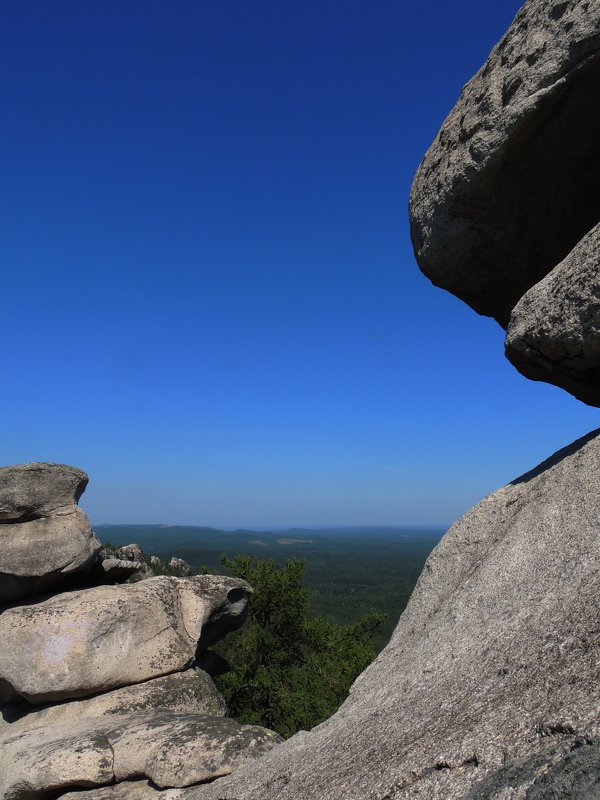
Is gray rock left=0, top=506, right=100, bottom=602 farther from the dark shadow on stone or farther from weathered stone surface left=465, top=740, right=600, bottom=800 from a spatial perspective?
weathered stone surface left=465, top=740, right=600, bottom=800

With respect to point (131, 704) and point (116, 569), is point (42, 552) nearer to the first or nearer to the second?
point (116, 569)

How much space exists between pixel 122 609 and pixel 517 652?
27.6 ft

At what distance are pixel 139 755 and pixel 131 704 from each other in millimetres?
2439

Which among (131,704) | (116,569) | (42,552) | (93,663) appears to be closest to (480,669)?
(131,704)

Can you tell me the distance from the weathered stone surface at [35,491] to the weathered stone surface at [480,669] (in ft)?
23.4

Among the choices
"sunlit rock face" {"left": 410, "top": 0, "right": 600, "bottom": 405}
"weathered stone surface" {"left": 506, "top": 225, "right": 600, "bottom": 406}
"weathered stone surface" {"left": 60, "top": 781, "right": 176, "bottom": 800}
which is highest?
"sunlit rock face" {"left": 410, "top": 0, "right": 600, "bottom": 405}

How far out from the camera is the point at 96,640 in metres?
10.9

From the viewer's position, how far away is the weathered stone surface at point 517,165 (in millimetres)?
7363

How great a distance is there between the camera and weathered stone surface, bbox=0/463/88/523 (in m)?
12.4

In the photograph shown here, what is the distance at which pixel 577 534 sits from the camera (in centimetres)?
613

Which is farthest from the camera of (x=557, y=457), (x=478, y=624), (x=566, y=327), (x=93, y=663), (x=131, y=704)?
(x=93, y=663)

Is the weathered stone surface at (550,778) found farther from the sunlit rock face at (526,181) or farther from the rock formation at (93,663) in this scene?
the rock formation at (93,663)

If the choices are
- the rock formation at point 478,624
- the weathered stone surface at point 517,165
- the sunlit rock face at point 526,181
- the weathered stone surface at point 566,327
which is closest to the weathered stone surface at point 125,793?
the rock formation at point 478,624

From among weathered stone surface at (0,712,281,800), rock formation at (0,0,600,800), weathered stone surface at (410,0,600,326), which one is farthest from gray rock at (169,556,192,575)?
weathered stone surface at (410,0,600,326)
